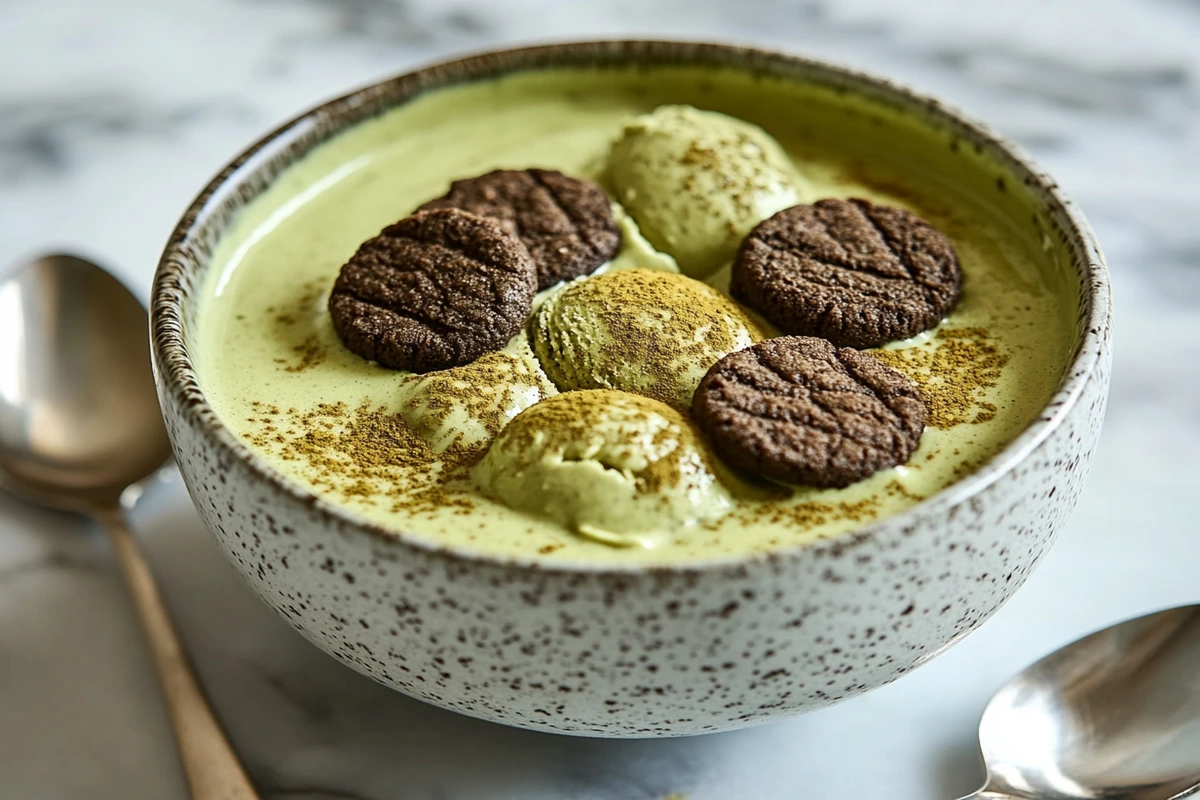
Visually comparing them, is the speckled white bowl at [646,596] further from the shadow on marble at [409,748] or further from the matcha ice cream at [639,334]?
the matcha ice cream at [639,334]

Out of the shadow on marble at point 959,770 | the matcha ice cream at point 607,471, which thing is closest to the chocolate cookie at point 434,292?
the matcha ice cream at point 607,471

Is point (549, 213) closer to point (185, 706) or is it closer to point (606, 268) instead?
point (606, 268)

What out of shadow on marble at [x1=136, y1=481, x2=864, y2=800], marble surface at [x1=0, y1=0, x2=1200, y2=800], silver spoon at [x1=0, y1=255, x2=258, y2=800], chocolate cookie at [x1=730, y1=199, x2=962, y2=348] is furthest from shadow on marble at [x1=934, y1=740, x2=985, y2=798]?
silver spoon at [x1=0, y1=255, x2=258, y2=800]

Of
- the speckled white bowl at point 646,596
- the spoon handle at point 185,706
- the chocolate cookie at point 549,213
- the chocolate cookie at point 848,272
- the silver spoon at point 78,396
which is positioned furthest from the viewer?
the silver spoon at point 78,396

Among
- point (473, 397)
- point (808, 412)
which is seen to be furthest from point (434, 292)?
point (808, 412)

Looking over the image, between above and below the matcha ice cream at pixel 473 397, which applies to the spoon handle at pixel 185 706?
below

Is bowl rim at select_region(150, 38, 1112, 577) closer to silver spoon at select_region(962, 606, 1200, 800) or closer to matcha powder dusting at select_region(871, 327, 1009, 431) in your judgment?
matcha powder dusting at select_region(871, 327, 1009, 431)

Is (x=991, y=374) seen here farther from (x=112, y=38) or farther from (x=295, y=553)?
(x=112, y=38)
